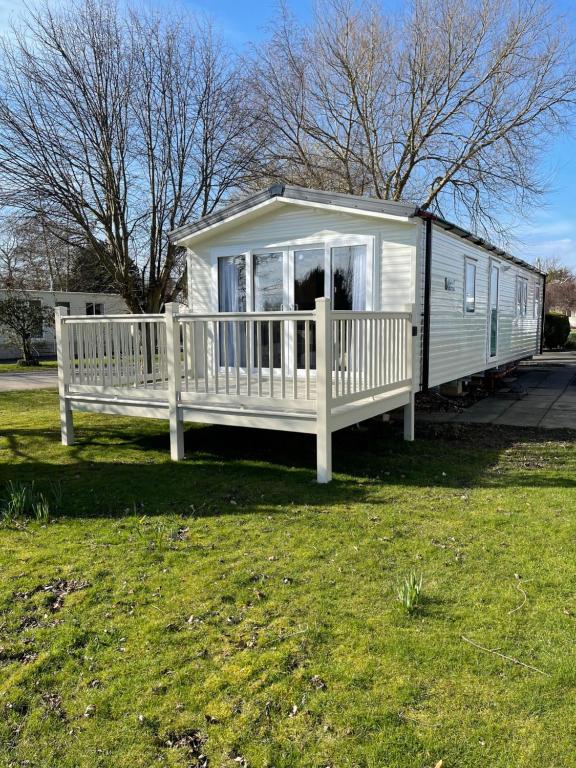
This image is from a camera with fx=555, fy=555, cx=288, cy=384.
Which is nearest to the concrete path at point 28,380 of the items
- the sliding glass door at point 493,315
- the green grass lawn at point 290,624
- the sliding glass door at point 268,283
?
the sliding glass door at point 268,283

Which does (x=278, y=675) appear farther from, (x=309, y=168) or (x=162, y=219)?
(x=309, y=168)

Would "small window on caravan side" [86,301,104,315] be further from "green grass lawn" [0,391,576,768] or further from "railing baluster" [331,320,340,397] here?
"railing baluster" [331,320,340,397]

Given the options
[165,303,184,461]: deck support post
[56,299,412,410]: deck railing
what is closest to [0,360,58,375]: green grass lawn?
[56,299,412,410]: deck railing

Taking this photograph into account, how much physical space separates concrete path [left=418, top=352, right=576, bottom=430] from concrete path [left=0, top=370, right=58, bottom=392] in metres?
9.16

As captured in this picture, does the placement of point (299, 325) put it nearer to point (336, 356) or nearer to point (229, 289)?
point (229, 289)

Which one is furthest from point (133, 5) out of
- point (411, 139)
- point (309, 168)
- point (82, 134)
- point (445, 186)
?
point (445, 186)

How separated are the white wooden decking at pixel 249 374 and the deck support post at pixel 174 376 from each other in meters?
0.01

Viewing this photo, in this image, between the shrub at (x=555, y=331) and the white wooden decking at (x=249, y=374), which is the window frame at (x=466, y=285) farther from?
the shrub at (x=555, y=331)

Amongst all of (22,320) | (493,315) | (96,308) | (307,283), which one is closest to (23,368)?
(22,320)

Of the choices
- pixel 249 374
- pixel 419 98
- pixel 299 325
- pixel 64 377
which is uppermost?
pixel 419 98

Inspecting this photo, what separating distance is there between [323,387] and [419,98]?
→ 47.7 feet

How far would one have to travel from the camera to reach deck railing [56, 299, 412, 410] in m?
5.29

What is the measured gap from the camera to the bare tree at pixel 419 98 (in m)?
15.4

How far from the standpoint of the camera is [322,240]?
306 inches
